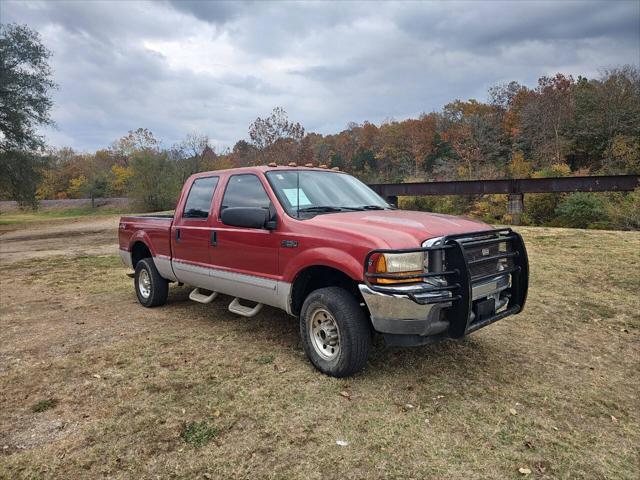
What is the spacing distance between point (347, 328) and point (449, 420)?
989mm

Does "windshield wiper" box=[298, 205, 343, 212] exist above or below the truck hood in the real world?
above

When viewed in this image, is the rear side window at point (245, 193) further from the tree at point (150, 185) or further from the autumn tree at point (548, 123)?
the autumn tree at point (548, 123)

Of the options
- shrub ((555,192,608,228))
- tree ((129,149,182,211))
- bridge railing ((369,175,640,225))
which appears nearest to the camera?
bridge railing ((369,175,640,225))

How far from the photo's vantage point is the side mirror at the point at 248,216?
160 inches

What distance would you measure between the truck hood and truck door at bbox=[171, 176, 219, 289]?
1.68 meters

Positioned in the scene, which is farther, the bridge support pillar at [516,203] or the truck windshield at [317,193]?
the bridge support pillar at [516,203]

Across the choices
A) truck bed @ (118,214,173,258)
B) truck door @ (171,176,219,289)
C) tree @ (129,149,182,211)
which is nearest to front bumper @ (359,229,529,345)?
truck door @ (171,176,219,289)

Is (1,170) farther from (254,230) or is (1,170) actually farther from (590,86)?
(590,86)

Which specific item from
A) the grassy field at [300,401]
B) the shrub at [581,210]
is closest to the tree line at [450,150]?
the shrub at [581,210]

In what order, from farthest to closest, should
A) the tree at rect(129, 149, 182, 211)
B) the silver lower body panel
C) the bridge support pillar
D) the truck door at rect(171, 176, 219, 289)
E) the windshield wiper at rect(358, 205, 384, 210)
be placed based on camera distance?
the tree at rect(129, 149, 182, 211) → the bridge support pillar → the truck door at rect(171, 176, 219, 289) → the windshield wiper at rect(358, 205, 384, 210) → the silver lower body panel

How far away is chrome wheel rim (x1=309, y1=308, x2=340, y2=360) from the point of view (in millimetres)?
3752

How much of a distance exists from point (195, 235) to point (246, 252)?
102cm

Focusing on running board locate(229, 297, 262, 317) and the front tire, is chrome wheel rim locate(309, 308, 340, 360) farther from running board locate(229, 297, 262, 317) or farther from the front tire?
running board locate(229, 297, 262, 317)

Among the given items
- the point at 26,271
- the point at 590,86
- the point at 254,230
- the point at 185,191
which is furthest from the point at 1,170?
the point at 590,86
